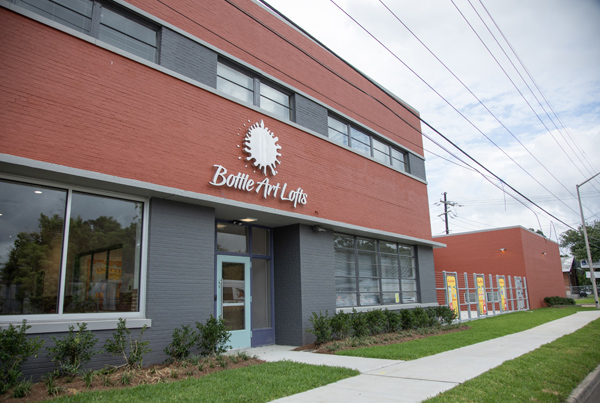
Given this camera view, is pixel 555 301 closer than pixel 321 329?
No

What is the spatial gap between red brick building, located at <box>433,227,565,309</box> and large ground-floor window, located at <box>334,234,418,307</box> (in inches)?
488

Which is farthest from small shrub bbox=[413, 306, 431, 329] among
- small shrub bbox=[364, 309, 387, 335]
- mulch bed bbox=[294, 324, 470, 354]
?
small shrub bbox=[364, 309, 387, 335]

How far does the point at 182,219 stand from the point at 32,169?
3.30 metres

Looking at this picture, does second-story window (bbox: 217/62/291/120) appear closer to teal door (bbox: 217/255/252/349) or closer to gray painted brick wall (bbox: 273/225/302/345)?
gray painted brick wall (bbox: 273/225/302/345)

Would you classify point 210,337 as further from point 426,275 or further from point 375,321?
point 426,275

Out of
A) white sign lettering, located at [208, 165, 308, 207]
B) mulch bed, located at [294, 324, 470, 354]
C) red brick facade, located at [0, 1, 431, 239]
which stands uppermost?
red brick facade, located at [0, 1, 431, 239]

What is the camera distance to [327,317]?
42.5ft

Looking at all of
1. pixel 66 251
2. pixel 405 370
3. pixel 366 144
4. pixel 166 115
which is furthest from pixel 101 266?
pixel 366 144

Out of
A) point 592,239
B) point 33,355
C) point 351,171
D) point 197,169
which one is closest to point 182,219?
point 197,169

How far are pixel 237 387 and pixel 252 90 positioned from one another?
27.3ft

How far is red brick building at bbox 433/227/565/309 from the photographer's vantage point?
3094 centimetres

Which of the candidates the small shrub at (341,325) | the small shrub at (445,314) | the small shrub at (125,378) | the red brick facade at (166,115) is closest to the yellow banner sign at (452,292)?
the small shrub at (445,314)

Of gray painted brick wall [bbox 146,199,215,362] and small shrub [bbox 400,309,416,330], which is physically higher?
gray painted brick wall [bbox 146,199,215,362]

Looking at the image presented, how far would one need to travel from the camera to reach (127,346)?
8.42 metres
